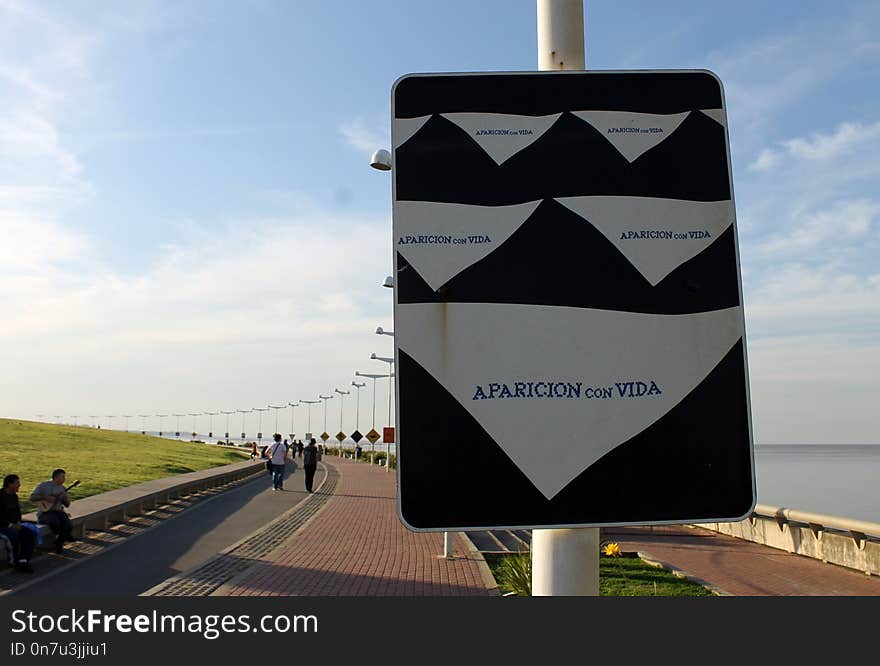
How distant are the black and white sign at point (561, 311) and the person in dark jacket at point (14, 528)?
11.0m

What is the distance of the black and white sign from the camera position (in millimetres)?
1595

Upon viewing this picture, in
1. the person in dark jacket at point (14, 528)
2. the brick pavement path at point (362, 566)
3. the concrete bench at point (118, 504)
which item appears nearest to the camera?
the brick pavement path at point (362, 566)

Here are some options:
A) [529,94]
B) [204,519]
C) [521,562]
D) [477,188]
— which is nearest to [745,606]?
[477,188]

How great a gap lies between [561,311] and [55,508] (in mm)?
13250

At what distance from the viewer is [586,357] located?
1.62m

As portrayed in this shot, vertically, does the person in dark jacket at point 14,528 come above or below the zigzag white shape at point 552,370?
below

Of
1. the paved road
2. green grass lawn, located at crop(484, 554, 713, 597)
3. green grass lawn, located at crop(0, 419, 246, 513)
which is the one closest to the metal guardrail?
green grass lawn, located at crop(484, 554, 713, 597)

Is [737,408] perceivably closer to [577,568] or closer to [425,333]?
[577,568]

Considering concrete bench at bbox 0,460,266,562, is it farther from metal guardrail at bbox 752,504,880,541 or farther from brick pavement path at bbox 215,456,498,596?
metal guardrail at bbox 752,504,880,541

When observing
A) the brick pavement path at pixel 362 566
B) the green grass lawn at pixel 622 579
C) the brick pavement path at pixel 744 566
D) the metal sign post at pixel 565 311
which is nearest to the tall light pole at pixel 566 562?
the metal sign post at pixel 565 311

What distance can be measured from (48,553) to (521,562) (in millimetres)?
8115

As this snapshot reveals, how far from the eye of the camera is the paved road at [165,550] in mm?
9820

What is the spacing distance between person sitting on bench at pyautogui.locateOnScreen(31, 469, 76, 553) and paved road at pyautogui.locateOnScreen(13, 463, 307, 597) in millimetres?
748

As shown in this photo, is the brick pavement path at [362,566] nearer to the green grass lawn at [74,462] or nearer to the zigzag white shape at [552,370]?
the zigzag white shape at [552,370]
